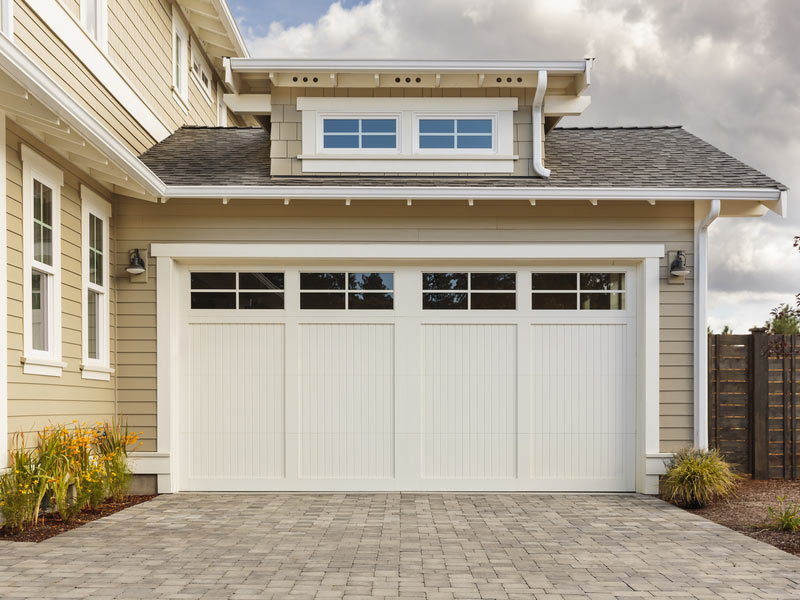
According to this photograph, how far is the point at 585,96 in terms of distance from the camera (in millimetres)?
9305

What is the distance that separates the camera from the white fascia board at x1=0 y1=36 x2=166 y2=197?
486 centimetres

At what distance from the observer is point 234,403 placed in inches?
336

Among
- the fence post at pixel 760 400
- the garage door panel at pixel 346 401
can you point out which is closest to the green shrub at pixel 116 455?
the garage door panel at pixel 346 401

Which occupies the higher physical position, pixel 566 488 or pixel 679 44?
pixel 679 44

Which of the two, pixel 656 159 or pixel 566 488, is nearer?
pixel 566 488

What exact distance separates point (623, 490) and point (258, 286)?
14.8ft

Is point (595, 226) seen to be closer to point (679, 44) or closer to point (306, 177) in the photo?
point (306, 177)

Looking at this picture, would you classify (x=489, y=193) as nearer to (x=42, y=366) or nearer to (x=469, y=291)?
(x=469, y=291)

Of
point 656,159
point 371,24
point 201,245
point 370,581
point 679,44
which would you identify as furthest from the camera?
point 371,24

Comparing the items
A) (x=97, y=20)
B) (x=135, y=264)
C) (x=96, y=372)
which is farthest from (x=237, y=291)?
(x=97, y=20)

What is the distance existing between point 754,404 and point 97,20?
8.54m

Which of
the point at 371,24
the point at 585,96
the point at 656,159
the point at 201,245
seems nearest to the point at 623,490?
the point at 656,159

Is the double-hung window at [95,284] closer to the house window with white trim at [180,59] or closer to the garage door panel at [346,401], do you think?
the garage door panel at [346,401]

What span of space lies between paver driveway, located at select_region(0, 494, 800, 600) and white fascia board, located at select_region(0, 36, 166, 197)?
10.0 ft
